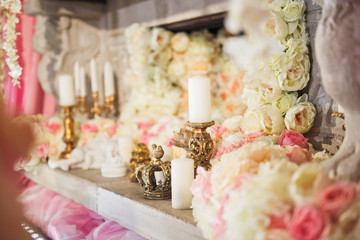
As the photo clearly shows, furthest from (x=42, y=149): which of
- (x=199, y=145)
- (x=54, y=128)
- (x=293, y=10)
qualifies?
(x=293, y=10)

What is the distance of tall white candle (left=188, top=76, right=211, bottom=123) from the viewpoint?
1319 mm

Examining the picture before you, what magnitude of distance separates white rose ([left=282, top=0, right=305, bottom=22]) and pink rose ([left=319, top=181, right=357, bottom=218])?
2.54ft

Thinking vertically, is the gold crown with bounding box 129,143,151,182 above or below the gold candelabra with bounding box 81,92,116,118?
below

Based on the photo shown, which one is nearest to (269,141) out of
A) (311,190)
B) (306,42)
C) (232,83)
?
(306,42)

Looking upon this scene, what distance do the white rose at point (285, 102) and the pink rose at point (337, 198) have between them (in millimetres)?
661

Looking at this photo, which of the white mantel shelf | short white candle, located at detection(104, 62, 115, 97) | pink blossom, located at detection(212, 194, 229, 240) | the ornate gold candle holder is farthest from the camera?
short white candle, located at detection(104, 62, 115, 97)

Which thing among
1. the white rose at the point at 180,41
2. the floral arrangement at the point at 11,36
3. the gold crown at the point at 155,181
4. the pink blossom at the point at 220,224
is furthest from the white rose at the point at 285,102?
the floral arrangement at the point at 11,36

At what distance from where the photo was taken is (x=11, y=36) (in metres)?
1.84

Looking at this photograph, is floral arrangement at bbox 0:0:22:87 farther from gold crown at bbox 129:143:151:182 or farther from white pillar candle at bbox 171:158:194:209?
white pillar candle at bbox 171:158:194:209

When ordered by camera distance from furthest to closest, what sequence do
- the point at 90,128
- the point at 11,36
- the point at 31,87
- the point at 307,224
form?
the point at 31,87, the point at 90,128, the point at 11,36, the point at 307,224

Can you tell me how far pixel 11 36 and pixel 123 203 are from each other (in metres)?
1.04

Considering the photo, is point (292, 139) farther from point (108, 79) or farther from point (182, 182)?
point (108, 79)

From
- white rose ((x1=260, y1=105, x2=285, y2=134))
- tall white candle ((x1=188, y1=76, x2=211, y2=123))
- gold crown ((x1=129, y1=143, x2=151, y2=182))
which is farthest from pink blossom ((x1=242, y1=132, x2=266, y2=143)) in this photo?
gold crown ((x1=129, y1=143, x2=151, y2=182))

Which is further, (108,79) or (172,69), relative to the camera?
(108,79)
